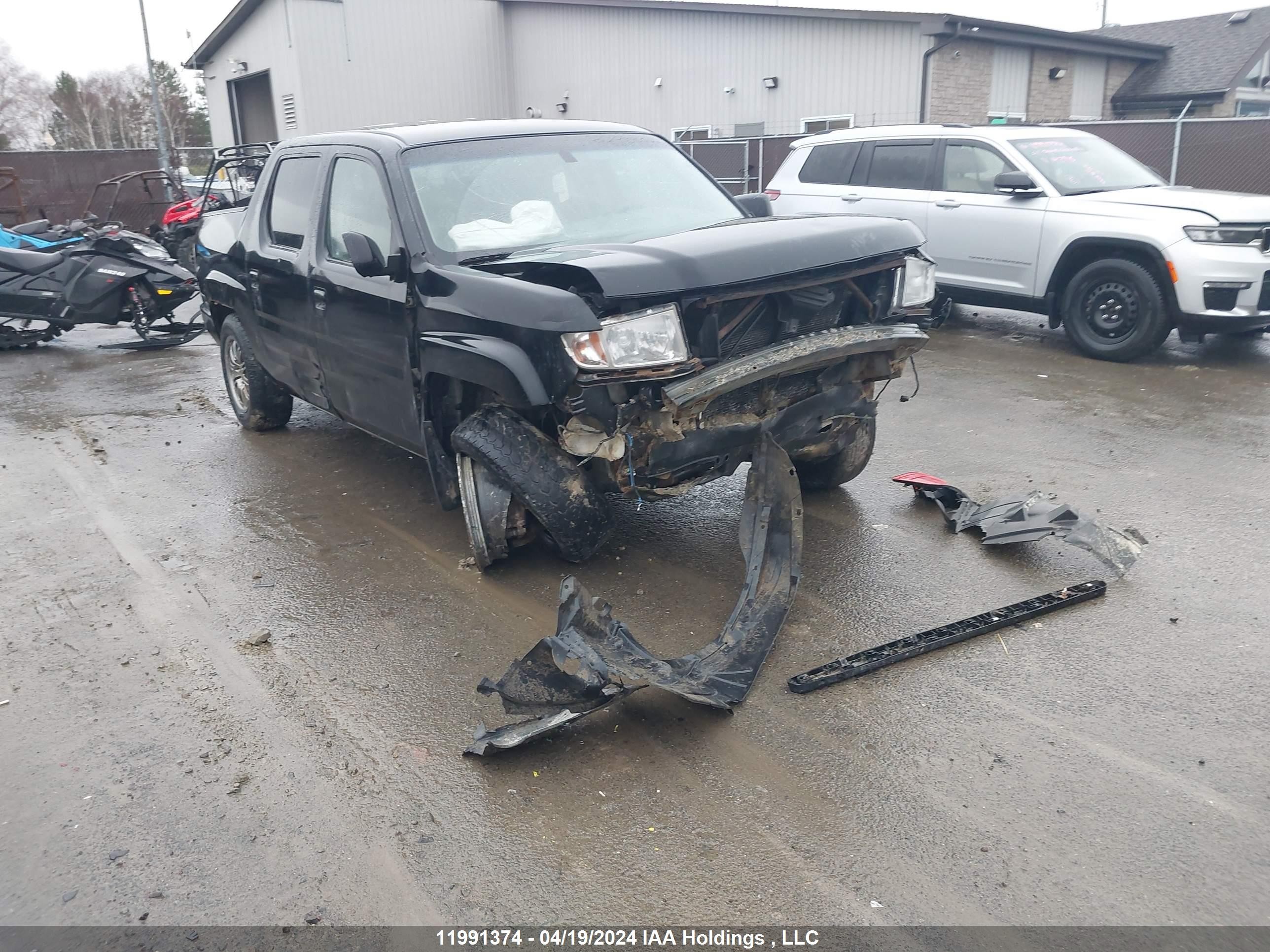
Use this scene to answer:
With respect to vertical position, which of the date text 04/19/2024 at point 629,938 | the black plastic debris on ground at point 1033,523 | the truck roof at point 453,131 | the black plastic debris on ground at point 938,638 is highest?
the truck roof at point 453,131

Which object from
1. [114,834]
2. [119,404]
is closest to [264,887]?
[114,834]

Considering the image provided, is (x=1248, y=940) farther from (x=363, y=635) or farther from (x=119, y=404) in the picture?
(x=119, y=404)

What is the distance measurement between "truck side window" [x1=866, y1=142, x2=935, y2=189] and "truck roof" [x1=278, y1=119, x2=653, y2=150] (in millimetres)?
5251

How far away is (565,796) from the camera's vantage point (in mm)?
3062

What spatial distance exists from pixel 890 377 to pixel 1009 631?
130 centimetres

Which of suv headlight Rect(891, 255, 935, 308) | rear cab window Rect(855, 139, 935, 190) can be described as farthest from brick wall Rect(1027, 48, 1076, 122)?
suv headlight Rect(891, 255, 935, 308)

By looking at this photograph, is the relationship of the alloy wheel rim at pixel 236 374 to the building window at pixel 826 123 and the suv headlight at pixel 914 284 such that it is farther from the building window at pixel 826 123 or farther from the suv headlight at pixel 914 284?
the building window at pixel 826 123

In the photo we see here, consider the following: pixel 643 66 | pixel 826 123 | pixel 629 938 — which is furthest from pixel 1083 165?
pixel 643 66

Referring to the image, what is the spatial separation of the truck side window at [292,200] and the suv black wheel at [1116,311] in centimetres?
657

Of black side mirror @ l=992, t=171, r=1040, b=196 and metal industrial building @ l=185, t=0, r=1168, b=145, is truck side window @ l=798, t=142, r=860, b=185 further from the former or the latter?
metal industrial building @ l=185, t=0, r=1168, b=145

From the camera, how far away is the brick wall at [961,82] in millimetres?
18078

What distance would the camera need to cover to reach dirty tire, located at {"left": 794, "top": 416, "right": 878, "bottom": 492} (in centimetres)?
536

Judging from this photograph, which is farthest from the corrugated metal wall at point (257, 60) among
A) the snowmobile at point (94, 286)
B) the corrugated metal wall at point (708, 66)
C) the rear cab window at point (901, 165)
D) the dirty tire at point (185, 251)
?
the rear cab window at point (901, 165)

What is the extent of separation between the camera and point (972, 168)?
9.61 metres
